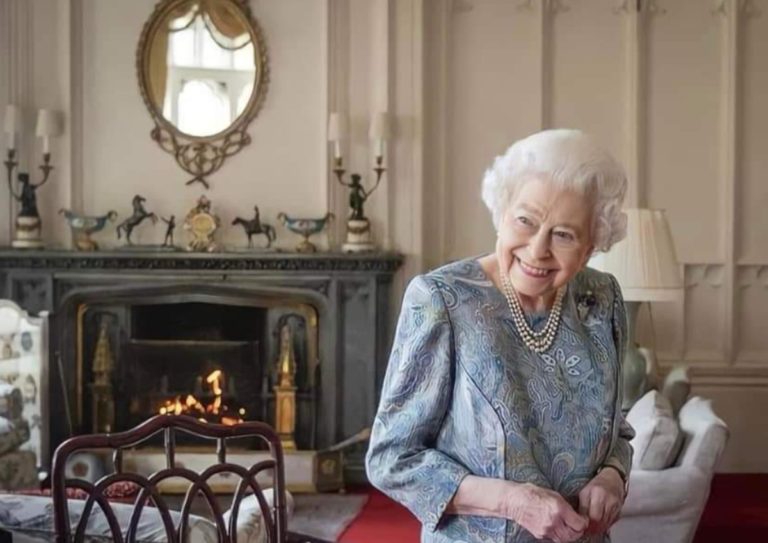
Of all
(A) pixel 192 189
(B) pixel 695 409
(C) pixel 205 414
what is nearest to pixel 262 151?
(A) pixel 192 189

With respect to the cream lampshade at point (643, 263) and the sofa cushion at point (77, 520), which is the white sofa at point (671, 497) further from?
the sofa cushion at point (77, 520)

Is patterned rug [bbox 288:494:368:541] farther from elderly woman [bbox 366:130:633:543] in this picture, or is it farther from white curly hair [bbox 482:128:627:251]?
white curly hair [bbox 482:128:627:251]

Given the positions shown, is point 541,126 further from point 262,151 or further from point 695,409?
point 695,409

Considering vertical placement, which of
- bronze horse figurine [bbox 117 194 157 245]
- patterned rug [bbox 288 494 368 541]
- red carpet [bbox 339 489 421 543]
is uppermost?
bronze horse figurine [bbox 117 194 157 245]

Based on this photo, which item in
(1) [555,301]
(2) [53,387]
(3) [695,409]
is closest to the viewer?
(1) [555,301]

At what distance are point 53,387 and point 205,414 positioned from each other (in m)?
0.81

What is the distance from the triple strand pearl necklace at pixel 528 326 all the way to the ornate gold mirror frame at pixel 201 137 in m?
4.02

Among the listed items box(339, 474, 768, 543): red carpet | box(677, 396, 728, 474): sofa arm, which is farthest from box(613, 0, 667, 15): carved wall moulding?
box(677, 396, 728, 474): sofa arm

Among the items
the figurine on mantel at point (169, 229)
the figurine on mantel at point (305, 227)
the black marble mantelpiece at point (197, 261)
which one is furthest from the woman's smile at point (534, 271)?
the figurine on mantel at point (169, 229)

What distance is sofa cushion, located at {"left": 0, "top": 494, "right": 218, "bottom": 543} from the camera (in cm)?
199

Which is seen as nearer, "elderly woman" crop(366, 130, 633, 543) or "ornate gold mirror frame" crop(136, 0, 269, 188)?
"elderly woman" crop(366, 130, 633, 543)

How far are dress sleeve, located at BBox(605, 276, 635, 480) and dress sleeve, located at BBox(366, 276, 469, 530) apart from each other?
256mm

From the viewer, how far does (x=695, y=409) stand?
368cm

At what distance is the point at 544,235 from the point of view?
142 centimetres
